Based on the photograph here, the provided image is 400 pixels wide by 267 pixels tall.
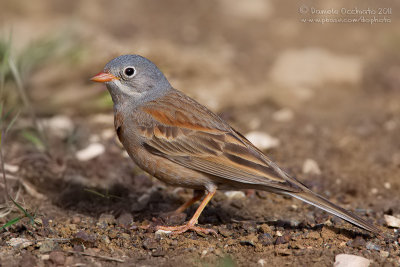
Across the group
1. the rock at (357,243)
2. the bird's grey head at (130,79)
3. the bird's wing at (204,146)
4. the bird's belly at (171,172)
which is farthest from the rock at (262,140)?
the rock at (357,243)

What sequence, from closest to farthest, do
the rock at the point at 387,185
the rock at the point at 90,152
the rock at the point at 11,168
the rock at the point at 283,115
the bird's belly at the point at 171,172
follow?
the bird's belly at the point at 171,172
the rock at the point at 11,168
the rock at the point at 387,185
the rock at the point at 90,152
the rock at the point at 283,115

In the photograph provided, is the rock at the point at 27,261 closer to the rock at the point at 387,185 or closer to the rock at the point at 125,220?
the rock at the point at 125,220

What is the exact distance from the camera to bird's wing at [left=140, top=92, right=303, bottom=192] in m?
5.09

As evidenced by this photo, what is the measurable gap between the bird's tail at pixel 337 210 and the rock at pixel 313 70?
4.89 metres

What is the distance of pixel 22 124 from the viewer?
7.74m

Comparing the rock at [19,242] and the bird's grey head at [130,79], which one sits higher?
the bird's grey head at [130,79]

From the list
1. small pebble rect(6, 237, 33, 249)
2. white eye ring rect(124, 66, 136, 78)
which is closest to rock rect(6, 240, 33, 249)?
small pebble rect(6, 237, 33, 249)

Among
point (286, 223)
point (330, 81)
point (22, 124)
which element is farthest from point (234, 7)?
point (286, 223)

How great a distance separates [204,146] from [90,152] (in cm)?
Answer: 225

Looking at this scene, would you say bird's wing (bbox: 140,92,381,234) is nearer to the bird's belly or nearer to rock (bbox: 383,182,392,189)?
the bird's belly

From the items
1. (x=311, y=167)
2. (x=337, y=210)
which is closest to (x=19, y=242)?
(x=337, y=210)

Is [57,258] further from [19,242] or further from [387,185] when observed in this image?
[387,185]

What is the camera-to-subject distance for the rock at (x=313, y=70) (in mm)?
9930

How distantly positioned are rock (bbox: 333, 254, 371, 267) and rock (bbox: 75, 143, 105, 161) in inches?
138
